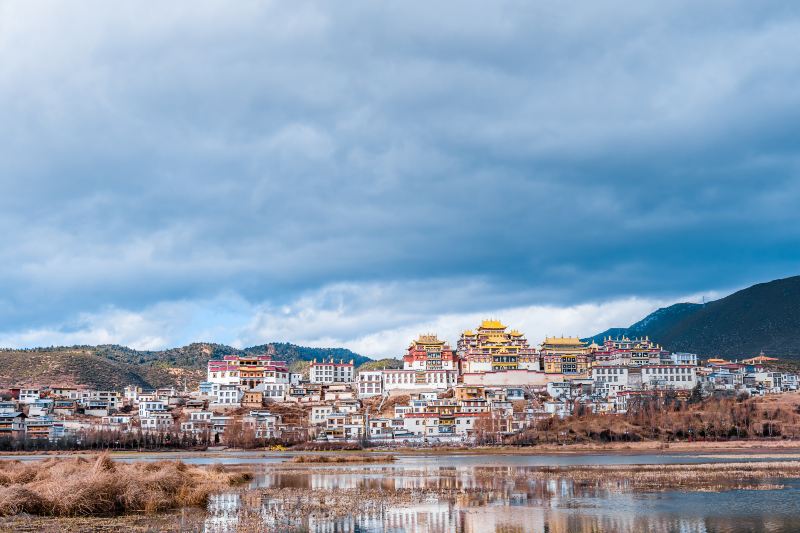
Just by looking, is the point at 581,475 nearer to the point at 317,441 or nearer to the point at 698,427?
the point at 698,427

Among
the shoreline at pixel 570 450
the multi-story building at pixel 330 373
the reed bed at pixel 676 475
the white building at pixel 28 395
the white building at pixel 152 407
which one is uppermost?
the multi-story building at pixel 330 373

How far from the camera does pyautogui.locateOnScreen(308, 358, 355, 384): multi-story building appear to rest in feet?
505

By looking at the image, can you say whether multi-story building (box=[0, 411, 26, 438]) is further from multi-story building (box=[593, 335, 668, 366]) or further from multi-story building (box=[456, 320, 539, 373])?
multi-story building (box=[593, 335, 668, 366])

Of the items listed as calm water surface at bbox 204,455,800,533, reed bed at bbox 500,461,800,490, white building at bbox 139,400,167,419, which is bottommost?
reed bed at bbox 500,461,800,490

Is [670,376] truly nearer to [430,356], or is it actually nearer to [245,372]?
[430,356]

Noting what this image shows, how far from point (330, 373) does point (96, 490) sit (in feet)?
410

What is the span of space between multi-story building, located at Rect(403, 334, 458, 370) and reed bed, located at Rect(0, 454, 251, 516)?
105m

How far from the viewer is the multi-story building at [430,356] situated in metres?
142

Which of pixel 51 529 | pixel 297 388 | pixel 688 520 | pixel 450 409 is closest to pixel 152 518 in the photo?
pixel 51 529

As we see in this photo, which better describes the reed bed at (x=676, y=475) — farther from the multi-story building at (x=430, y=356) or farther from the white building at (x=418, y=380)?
the multi-story building at (x=430, y=356)

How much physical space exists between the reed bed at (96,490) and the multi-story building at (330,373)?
11556 cm

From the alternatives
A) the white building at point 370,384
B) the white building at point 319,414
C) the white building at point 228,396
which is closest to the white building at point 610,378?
the white building at point 370,384

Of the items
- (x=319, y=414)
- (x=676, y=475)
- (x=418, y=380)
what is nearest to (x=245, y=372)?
(x=319, y=414)

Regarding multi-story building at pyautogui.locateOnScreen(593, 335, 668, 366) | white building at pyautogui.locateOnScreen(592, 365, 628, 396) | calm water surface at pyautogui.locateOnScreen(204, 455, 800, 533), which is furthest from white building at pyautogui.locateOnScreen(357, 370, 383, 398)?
calm water surface at pyautogui.locateOnScreen(204, 455, 800, 533)
